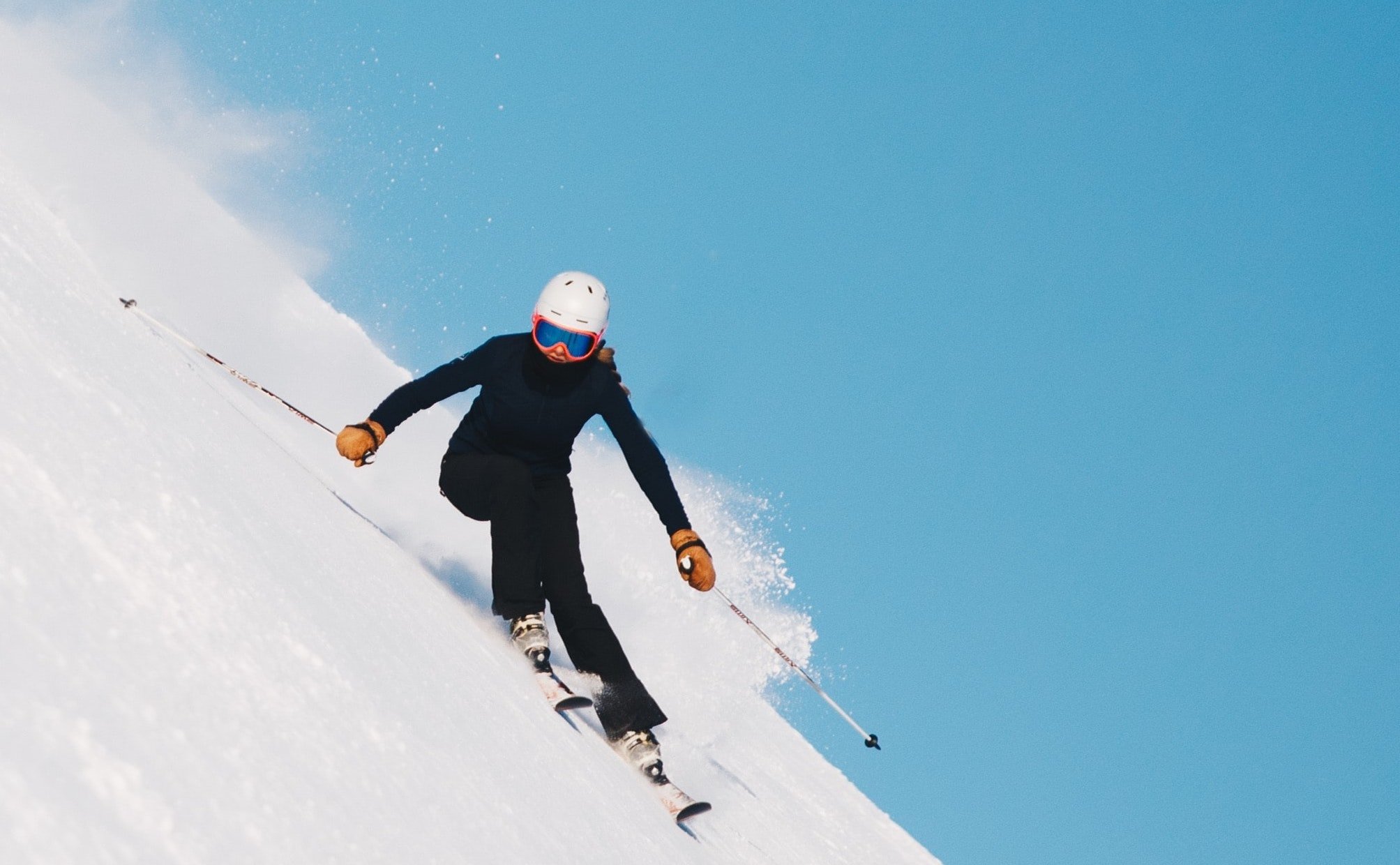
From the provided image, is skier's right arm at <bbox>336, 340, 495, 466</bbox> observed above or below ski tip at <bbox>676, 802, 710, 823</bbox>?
above

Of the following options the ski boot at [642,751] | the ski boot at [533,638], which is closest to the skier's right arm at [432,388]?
the ski boot at [533,638]

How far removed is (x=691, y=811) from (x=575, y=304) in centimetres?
182

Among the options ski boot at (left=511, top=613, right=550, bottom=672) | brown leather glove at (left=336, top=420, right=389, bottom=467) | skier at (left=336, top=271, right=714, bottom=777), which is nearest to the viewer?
ski boot at (left=511, top=613, right=550, bottom=672)

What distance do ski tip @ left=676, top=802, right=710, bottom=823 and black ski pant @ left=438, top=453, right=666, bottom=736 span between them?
0.37m

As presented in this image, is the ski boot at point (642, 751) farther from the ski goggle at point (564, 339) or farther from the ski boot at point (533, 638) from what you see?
the ski goggle at point (564, 339)

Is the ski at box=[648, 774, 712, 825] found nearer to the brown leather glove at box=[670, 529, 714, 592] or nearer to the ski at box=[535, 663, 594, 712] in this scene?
the ski at box=[535, 663, 594, 712]

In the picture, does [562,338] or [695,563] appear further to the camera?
[695,563]

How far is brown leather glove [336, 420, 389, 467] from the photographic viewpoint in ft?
15.0

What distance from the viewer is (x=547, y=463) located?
15.9 ft

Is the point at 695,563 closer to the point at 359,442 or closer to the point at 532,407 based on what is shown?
the point at 532,407

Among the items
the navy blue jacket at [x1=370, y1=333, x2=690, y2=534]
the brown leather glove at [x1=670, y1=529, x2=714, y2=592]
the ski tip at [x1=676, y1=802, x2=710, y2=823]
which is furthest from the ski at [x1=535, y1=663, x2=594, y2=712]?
the navy blue jacket at [x1=370, y1=333, x2=690, y2=534]

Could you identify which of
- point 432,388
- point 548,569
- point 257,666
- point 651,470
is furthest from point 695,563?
point 257,666

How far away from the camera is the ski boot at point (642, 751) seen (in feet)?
13.6

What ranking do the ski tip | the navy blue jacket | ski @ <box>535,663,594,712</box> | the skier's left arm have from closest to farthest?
the ski tip
ski @ <box>535,663,594,712</box>
the navy blue jacket
the skier's left arm
